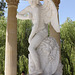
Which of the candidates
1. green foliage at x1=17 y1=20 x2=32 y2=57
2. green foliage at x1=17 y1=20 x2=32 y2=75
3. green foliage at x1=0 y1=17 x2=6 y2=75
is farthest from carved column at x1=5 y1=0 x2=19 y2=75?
green foliage at x1=17 y1=20 x2=32 y2=57

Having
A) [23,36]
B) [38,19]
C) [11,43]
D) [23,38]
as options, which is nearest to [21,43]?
[23,38]

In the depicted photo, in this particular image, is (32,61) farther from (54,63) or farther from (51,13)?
(51,13)

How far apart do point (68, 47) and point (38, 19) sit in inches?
1906

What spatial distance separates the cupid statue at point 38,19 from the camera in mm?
21741

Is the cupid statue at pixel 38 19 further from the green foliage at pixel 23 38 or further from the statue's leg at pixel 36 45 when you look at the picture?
the green foliage at pixel 23 38

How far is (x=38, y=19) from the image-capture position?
22.9m

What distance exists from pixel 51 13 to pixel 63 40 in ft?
172

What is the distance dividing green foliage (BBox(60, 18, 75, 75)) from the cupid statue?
44.4 metres

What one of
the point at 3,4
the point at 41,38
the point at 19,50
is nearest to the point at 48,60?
the point at 41,38

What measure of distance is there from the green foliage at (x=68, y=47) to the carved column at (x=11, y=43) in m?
24.0

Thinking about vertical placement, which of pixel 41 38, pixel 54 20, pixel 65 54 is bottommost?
pixel 65 54

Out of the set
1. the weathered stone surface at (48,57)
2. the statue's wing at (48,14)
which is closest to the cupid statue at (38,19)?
the statue's wing at (48,14)

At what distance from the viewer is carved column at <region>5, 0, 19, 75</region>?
48.2 m

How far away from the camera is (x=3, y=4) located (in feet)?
316
